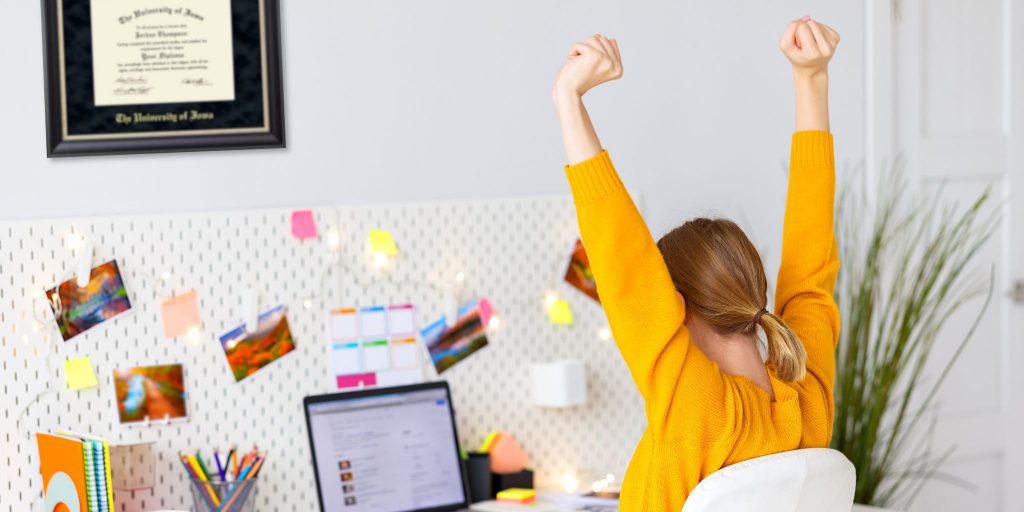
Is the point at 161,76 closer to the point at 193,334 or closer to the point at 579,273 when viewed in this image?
the point at 193,334

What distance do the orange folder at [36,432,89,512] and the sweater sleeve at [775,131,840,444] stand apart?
113cm

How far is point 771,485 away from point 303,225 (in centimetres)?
111

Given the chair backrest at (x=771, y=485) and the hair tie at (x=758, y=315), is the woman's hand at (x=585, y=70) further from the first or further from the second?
the chair backrest at (x=771, y=485)

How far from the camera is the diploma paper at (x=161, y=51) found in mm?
2051

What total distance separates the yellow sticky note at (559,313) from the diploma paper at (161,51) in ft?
2.51

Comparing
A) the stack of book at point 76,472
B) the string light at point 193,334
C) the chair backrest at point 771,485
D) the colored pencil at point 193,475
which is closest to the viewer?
the chair backrest at point 771,485

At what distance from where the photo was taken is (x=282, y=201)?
217cm

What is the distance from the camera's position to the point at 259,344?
213 centimetres

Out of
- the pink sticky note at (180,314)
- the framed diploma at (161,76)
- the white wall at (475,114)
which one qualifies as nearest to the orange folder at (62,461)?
the pink sticky note at (180,314)

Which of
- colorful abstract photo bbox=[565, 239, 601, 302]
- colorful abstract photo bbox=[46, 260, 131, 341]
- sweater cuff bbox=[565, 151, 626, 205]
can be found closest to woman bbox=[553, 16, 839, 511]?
sweater cuff bbox=[565, 151, 626, 205]

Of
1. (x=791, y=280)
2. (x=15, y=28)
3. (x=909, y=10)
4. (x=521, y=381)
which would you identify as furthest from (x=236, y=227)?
(x=909, y=10)

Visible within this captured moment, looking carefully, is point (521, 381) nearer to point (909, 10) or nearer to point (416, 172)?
point (416, 172)

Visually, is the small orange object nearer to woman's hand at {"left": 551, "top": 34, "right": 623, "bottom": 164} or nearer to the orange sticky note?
the orange sticky note

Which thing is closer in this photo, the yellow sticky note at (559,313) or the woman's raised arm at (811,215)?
the woman's raised arm at (811,215)
